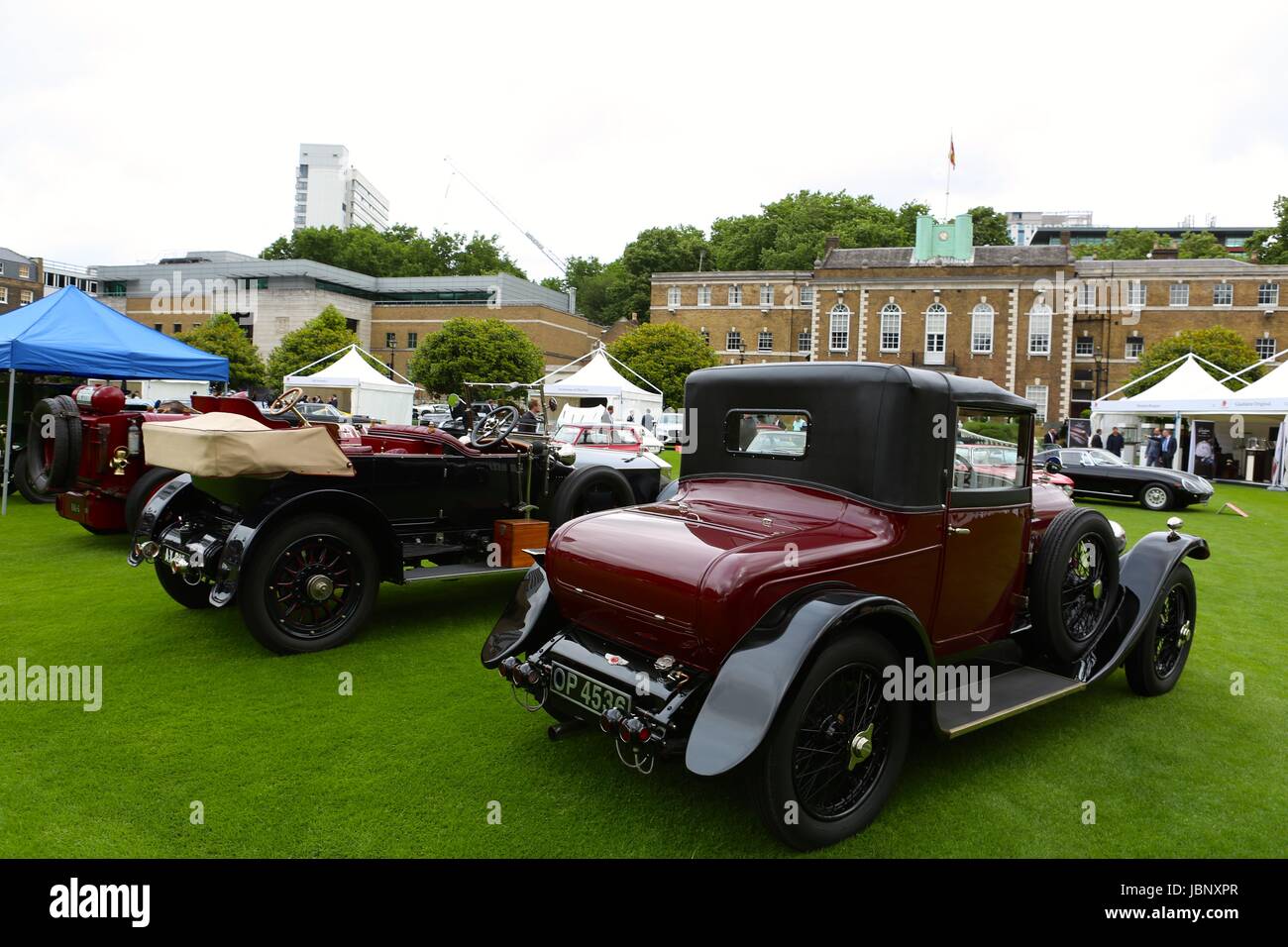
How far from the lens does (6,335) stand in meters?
11.6

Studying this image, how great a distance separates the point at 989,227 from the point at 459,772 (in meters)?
79.6

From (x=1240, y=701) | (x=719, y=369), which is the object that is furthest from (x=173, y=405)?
(x=1240, y=701)

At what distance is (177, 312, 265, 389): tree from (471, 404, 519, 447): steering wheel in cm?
5651

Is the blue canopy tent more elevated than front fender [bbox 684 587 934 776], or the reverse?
the blue canopy tent

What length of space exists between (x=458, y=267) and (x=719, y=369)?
9487 cm

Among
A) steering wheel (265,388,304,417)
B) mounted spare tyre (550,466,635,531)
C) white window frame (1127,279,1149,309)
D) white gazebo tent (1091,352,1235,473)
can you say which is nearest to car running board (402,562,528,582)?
mounted spare tyre (550,466,635,531)

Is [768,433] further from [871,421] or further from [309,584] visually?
[309,584]

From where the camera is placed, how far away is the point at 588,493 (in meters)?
7.94

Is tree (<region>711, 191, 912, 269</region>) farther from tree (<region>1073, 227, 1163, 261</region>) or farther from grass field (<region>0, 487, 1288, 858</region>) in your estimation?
grass field (<region>0, 487, 1288, 858</region>)

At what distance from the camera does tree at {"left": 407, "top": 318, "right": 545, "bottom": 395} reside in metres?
52.0

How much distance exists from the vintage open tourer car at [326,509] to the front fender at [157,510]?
0.01 m

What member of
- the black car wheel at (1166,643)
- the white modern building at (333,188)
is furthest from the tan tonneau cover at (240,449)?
the white modern building at (333,188)

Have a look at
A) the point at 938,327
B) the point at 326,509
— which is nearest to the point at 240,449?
the point at 326,509

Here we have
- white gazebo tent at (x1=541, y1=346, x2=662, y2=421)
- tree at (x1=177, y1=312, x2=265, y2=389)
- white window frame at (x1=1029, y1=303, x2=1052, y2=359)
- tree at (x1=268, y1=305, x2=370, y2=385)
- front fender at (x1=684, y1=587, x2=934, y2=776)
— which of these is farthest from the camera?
tree at (x1=177, y1=312, x2=265, y2=389)
